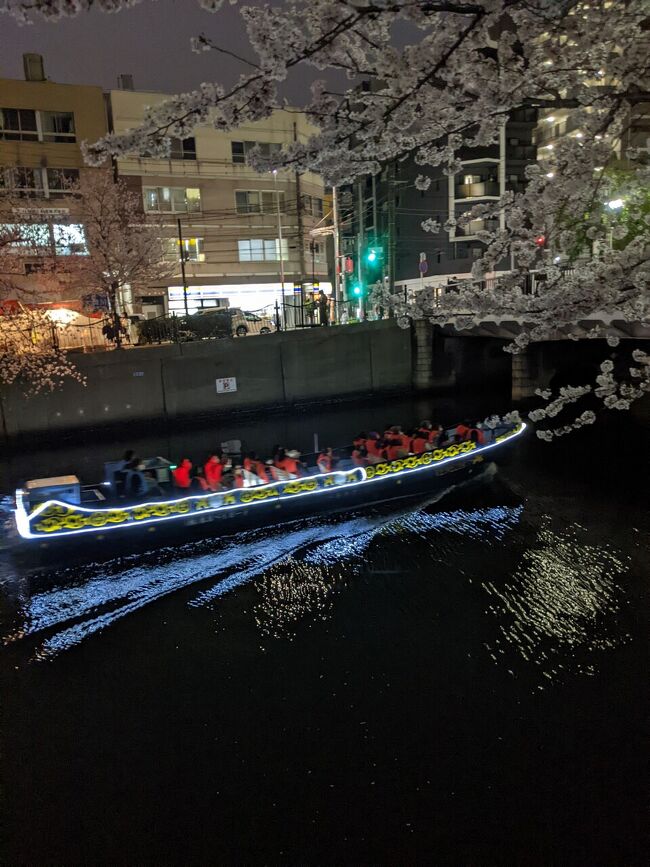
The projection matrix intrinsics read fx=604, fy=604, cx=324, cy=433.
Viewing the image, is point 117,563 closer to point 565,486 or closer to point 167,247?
point 565,486

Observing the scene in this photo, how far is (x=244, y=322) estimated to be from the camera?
92.9ft

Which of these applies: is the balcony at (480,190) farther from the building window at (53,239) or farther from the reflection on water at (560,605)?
the reflection on water at (560,605)

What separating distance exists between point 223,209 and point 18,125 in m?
10.3

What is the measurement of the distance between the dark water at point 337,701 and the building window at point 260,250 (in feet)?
81.5

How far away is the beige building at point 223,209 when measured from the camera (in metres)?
31.6

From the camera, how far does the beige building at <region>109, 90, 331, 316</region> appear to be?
31609 millimetres

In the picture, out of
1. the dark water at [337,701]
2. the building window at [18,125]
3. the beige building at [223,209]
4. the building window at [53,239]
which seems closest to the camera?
the dark water at [337,701]

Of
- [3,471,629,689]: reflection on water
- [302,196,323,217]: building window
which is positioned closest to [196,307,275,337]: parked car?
[302,196,323,217]: building window

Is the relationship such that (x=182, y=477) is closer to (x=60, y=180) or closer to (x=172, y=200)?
(x=60, y=180)

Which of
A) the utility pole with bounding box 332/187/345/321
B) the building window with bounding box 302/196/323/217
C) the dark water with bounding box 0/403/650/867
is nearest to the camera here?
the dark water with bounding box 0/403/650/867

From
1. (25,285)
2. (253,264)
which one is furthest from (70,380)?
(253,264)

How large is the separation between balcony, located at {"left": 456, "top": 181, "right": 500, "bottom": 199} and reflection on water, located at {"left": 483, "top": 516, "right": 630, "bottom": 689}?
34.4 m

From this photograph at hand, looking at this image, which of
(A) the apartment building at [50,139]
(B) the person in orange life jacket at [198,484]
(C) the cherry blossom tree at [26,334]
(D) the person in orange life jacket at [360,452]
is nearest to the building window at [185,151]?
(A) the apartment building at [50,139]

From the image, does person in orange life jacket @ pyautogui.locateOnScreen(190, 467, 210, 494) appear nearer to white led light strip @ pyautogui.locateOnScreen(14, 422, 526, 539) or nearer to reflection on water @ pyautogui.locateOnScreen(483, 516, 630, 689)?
white led light strip @ pyautogui.locateOnScreen(14, 422, 526, 539)
